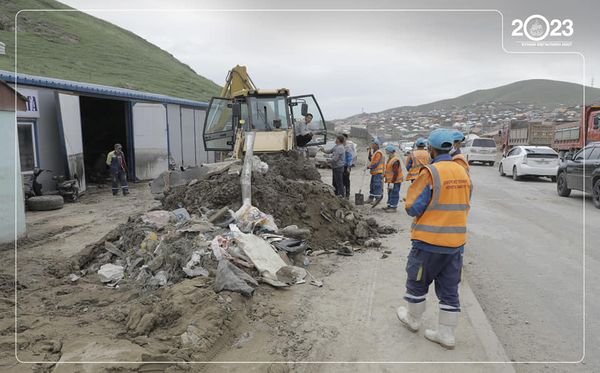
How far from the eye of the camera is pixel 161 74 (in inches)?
1714

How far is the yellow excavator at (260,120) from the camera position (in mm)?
10430

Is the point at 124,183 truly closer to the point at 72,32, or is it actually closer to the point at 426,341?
the point at 426,341

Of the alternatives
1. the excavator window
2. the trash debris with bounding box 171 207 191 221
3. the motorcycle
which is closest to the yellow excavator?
the excavator window

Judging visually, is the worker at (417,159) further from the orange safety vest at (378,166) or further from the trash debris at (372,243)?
the trash debris at (372,243)

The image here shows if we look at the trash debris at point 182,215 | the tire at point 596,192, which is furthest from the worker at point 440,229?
the tire at point 596,192

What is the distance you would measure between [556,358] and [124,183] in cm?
1275

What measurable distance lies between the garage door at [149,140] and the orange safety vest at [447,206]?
48.9ft

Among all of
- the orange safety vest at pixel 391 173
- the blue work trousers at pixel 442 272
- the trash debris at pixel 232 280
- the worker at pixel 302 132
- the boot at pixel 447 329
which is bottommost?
the boot at pixel 447 329

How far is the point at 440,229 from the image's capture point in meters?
3.70

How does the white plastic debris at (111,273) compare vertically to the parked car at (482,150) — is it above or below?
below

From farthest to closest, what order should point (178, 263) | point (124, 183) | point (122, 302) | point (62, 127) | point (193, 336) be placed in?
point (124, 183)
point (62, 127)
point (178, 263)
point (122, 302)
point (193, 336)

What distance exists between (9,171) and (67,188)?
207 inches

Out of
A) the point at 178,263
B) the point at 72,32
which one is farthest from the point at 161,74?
the point at 178,263

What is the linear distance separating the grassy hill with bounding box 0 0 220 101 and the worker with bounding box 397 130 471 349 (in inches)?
1137
